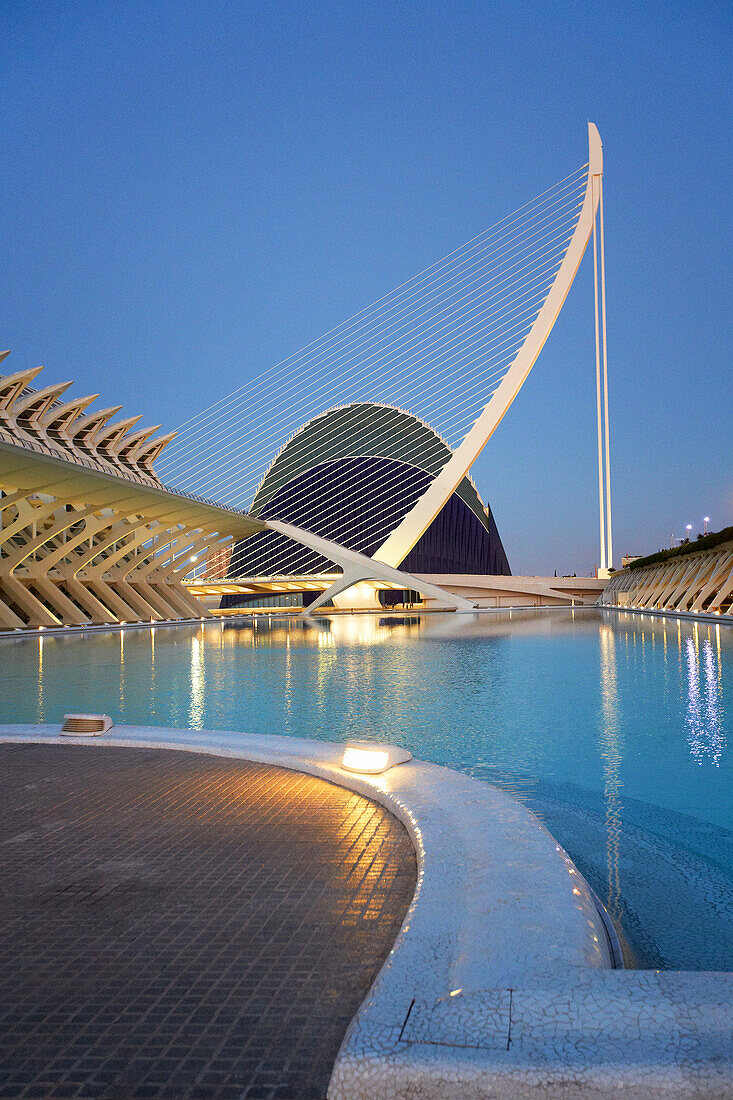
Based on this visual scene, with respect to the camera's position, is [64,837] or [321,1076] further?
[64,837]

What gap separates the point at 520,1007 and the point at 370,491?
48.0m

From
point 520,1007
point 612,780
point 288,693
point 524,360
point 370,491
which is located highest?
point 524,360

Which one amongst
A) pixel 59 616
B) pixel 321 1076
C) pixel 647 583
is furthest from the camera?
pixel 647 583

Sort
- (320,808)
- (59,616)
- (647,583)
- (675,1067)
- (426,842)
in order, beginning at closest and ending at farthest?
(675,1067) → (426,842) → (320,808) → (59,616) → (647,583)

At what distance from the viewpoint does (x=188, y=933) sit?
7.21 ft

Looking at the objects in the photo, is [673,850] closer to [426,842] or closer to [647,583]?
[426,842]

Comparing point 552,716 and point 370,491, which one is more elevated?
point 370,491

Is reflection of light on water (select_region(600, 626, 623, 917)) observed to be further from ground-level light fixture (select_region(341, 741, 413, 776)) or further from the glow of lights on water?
ground-level light fixture (select_region(341, 741, 413, 776))

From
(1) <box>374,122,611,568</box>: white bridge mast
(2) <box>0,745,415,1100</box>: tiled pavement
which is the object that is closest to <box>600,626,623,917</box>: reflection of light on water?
(2) <box>0,745,415,1100</box>: tiled pavement

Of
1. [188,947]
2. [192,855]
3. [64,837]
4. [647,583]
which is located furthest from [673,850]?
[647,583]

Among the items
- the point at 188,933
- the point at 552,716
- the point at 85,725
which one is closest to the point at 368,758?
the point at 188,933

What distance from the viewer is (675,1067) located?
1.42 metres

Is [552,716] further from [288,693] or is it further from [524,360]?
[524,360]

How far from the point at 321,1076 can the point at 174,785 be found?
8.43ft
